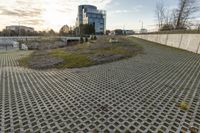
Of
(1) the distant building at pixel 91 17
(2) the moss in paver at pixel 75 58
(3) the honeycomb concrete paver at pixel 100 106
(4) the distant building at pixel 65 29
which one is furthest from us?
(1) the distant building at pixel 91 17

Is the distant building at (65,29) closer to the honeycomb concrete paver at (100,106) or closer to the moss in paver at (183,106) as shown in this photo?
the honeycomb concrete paver at (100,106)

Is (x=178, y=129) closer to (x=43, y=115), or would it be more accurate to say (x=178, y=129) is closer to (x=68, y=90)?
(x=43, y=115)

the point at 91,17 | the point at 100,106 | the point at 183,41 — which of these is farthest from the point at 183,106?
the point at 91,17

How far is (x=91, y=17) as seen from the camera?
9925 centimetres

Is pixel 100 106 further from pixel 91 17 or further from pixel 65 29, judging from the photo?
pixel 91 17

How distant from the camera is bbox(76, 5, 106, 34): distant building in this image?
9894cm

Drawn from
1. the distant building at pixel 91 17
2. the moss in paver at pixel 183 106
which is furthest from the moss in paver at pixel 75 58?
the distant building at pixel 91 17

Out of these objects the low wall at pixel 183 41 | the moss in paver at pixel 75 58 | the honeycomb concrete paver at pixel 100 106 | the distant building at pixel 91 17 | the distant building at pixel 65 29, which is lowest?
the honeycomb concrete paver at pixel 100 106

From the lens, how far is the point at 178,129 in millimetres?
3115

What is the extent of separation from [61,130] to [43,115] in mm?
867

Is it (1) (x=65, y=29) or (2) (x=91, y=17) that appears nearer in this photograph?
(1) (x=65, y=29)

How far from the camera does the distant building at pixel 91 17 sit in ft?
325

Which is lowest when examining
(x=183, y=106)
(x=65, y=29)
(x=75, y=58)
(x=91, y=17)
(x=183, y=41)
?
(x=183, y=106)

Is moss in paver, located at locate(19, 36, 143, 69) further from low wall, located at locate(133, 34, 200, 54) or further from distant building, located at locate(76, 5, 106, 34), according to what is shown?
distant building, located at locate(76, 5, 106, 34)
